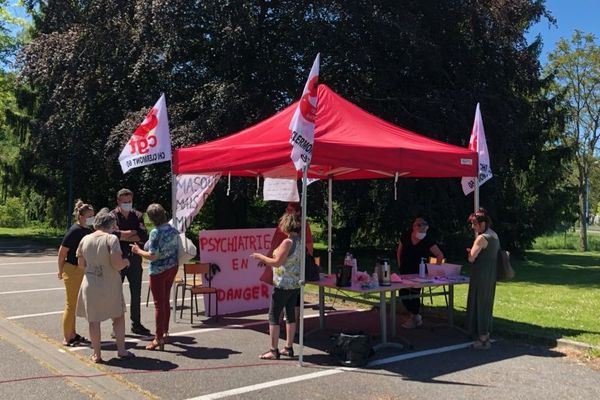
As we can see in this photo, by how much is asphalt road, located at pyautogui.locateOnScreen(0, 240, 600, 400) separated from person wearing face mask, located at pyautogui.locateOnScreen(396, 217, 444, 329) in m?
Answer: 0.24

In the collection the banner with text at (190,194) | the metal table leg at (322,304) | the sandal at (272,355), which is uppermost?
the banner with text at (190,194)

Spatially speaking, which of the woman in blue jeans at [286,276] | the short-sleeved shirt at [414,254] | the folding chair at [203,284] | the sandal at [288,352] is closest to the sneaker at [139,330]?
the folding chair at [203,284]

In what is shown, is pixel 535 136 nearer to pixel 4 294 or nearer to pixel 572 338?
pixel 572 338

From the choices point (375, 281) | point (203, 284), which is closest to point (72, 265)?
point (203, 284)

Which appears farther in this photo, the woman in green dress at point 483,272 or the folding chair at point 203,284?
the folding chair at point 203,284

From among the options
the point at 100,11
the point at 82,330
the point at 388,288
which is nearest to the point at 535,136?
the point at 100,11

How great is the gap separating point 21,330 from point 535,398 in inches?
253

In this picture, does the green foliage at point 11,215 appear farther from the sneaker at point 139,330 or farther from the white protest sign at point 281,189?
the sneaker at point 139,330

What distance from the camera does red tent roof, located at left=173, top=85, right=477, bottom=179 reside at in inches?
273

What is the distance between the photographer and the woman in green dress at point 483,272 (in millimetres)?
7391

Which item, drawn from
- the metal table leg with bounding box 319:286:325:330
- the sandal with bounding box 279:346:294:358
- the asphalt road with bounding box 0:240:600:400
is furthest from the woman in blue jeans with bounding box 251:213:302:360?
the metal table leg with bounding box 319:286:325:330

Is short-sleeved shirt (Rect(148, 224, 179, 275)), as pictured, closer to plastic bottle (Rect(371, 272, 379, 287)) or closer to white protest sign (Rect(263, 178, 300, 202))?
plastic bottle (Rect(371, 272, 379, 287))

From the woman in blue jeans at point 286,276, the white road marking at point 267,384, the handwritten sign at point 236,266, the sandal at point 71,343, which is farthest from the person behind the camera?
the handwritten sign at point 236,266

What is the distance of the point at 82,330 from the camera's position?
7.94 meters
